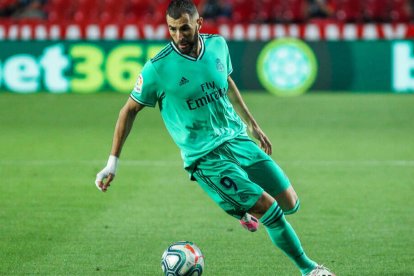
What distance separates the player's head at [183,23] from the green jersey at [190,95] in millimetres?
104

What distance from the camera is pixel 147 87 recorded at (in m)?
6.42

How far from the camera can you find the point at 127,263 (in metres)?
7.18

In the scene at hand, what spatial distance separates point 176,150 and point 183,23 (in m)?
7.65

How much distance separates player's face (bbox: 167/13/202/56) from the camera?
20.5 feet

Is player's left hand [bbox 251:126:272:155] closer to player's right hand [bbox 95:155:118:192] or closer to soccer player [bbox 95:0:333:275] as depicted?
soccer player [bbox 95:0:333:275]

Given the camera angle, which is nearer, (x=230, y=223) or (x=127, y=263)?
(x=127, y=263)

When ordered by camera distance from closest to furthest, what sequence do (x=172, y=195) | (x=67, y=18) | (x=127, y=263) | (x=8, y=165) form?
(x=127, y=263) < (x=172, y=195) < (x=8, y=165) < (x=67, y=18)

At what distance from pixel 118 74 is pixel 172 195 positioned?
9715mm

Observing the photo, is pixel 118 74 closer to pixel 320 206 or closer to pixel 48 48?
pixel 48 48

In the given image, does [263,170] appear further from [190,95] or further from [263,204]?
[190,95]

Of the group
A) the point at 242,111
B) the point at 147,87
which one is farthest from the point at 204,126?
the point at 242,111

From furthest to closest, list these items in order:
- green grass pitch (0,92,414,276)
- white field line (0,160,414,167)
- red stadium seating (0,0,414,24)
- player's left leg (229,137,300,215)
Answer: red stadium seating (0,0,414,24) → white field line (0,160,414,167) → green grass pitch (0,92,414,276) → player's left leg (229,137,300,215)

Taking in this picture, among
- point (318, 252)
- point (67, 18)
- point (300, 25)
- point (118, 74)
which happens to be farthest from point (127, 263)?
point (67, 18)

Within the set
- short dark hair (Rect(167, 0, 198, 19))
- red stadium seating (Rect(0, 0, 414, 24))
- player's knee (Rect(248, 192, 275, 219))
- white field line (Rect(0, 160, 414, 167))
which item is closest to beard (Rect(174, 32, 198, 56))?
Result: short dark hair (Rect(167, 0, 198, 19))
